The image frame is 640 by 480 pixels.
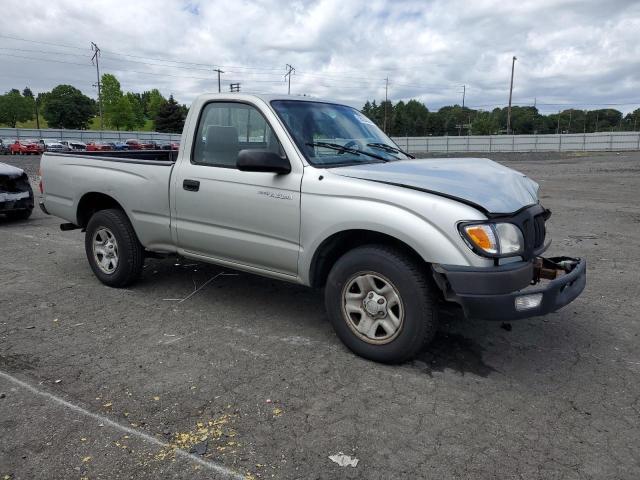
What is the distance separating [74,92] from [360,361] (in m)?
124

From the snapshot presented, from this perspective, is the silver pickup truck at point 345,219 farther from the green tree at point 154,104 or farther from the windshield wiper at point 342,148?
the green tree at point 154,104

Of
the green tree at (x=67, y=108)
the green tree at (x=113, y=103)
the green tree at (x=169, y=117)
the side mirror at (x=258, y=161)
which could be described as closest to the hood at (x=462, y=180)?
the side mirror at (x=258, y=161)

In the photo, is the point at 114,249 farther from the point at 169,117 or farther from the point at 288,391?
the point at 169,117

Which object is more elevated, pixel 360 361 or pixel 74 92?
pixel 74 92

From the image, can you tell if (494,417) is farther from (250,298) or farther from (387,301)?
(250,298)

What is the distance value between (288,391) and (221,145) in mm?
2231

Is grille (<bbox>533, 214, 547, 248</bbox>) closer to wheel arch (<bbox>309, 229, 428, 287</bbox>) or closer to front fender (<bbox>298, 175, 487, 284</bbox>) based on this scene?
front fender (<bbox>298, 175, 487, 284</bbox>)

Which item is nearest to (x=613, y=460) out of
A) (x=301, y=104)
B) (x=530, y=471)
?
(x=530, y=471)

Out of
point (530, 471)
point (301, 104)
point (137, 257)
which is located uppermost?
point (301, 104)

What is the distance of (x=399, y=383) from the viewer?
11.5ft

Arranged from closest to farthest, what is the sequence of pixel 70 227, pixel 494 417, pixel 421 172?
pixel 494 417 < pixel 421 172 < pixel 70 227

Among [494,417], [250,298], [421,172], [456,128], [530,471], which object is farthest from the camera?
[456,128]

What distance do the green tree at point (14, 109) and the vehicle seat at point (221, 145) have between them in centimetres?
13679

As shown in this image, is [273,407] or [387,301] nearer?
[273,407]
